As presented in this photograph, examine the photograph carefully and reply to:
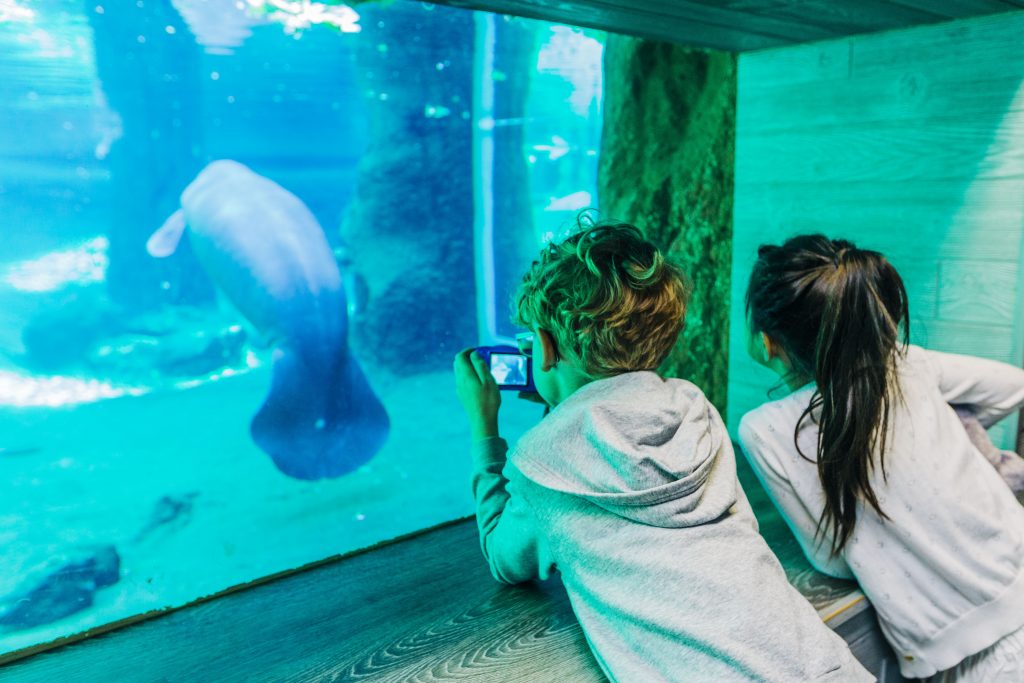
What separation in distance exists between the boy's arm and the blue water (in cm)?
101

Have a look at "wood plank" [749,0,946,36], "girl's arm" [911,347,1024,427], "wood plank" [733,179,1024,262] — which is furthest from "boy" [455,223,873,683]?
"wood plank" [733,179,1024,262]

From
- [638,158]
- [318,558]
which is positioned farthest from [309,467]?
[638,158]

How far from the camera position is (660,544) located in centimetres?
99

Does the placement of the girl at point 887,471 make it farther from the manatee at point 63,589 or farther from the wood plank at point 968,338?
the manatee at point 63,589

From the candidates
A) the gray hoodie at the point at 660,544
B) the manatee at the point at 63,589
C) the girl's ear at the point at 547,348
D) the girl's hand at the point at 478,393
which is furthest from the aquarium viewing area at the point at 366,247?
the girl's ear at the point at 547,348

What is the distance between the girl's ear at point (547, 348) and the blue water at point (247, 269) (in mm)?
750

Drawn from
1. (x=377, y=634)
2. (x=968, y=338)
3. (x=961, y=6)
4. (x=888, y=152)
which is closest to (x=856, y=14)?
(x=961, y=6)

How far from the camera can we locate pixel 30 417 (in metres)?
1.35

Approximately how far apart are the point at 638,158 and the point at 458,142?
1.90 ft

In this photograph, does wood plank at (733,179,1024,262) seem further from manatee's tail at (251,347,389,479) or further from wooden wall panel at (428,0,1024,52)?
manatee's tail at (251,347,389,479)

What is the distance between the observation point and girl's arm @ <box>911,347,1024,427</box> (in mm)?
1420

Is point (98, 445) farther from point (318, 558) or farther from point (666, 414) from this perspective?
point (666, 414)

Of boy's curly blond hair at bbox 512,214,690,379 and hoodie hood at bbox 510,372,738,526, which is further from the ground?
boy's curly blond hair at bbox 512,214,690,379

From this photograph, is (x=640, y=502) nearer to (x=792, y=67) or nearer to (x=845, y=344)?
(x=845, y=344)
